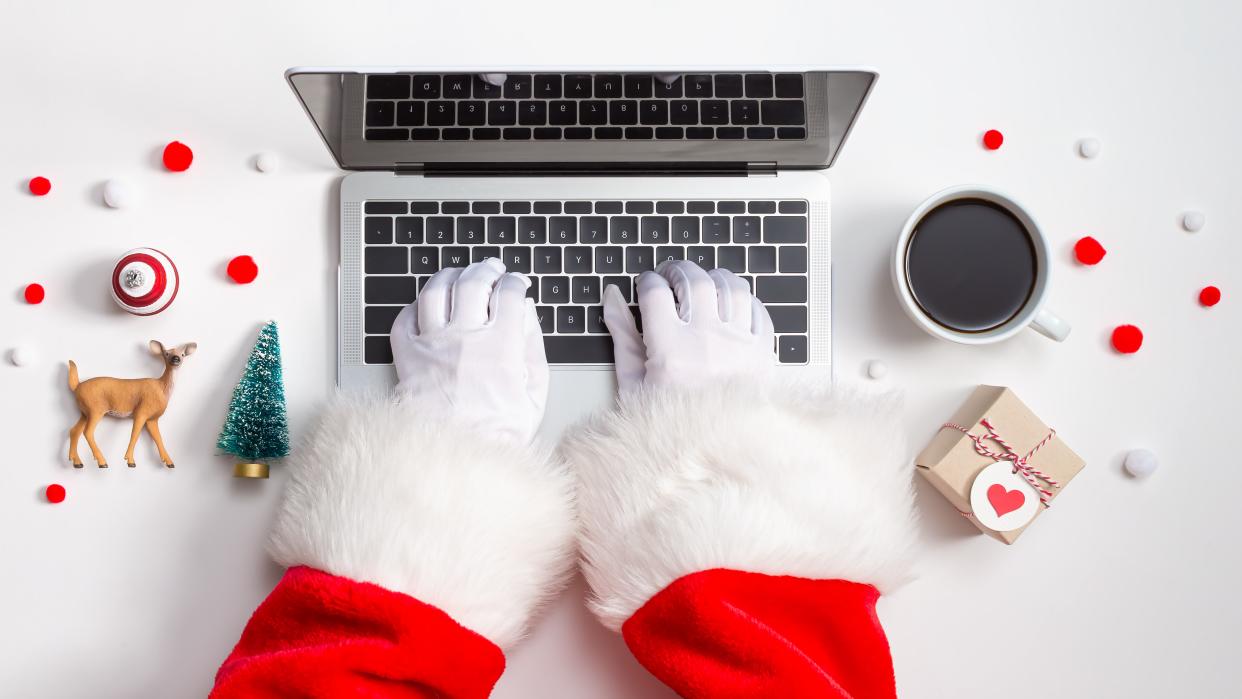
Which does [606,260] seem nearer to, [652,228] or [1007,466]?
[652,228]

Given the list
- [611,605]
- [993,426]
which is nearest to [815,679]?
[611,605]

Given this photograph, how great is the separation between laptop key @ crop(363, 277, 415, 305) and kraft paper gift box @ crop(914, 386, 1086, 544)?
0.58 metres

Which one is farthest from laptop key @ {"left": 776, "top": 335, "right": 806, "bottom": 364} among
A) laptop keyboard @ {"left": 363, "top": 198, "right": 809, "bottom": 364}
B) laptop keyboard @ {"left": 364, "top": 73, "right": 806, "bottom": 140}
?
laptop keyboard @ {"left": 364, "top": 73, "right": 806, "bottom": 140}

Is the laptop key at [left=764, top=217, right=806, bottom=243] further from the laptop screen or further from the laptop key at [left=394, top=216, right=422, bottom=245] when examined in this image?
the laptop key at [left=394, top=216, right=422, bottom=245]

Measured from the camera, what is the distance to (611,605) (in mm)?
718

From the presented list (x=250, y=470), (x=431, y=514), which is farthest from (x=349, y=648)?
(x=250, y=470)

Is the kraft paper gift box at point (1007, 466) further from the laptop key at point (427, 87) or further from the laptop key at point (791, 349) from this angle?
the laptop key at point (427, 87)

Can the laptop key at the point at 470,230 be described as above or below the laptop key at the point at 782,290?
above

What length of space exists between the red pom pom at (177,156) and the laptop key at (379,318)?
26 centimetres

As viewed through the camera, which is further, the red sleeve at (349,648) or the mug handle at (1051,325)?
the mug handle at (1051,325)

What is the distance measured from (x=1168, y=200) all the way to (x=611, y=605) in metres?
0.76

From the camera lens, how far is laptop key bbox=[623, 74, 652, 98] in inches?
29.2

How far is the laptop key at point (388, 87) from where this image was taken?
73 centimetres

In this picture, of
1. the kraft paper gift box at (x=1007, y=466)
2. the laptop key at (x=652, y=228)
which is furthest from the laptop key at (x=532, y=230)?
the kraft paper gift box at (x=1007, y=466)
